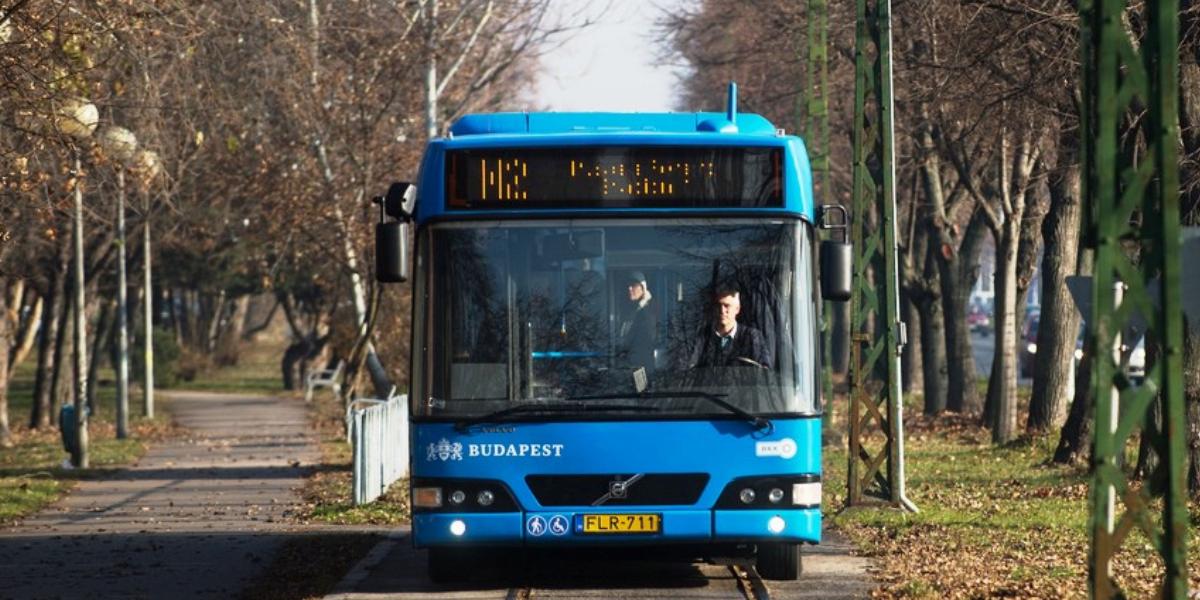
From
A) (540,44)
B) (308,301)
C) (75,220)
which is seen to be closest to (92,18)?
(75,220)

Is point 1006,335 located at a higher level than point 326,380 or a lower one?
higher

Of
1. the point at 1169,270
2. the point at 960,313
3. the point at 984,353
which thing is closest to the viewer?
the point at 1169,270

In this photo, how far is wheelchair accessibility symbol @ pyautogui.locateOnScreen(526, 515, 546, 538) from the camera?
40.8 ft

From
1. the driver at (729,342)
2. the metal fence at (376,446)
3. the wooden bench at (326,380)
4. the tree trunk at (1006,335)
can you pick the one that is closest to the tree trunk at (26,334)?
the wooden bench at (326,380)

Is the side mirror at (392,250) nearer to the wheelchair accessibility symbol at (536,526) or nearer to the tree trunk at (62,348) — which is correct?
the wheelchair accessibility symbol at (536,526)

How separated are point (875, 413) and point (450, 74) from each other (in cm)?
1814

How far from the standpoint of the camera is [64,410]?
2955 cm

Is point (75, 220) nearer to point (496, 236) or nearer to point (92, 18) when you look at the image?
point (92, 18)

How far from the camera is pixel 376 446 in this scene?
22125 mm

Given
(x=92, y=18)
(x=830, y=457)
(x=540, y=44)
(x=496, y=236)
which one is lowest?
(x=830, y=457)

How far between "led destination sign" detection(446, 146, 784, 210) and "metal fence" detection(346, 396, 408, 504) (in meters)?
8.56

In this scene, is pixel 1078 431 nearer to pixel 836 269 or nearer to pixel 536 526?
pixel 836 269

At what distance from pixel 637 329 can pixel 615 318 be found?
0.15 m

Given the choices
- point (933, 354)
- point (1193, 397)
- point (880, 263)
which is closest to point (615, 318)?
point (880, 263)
